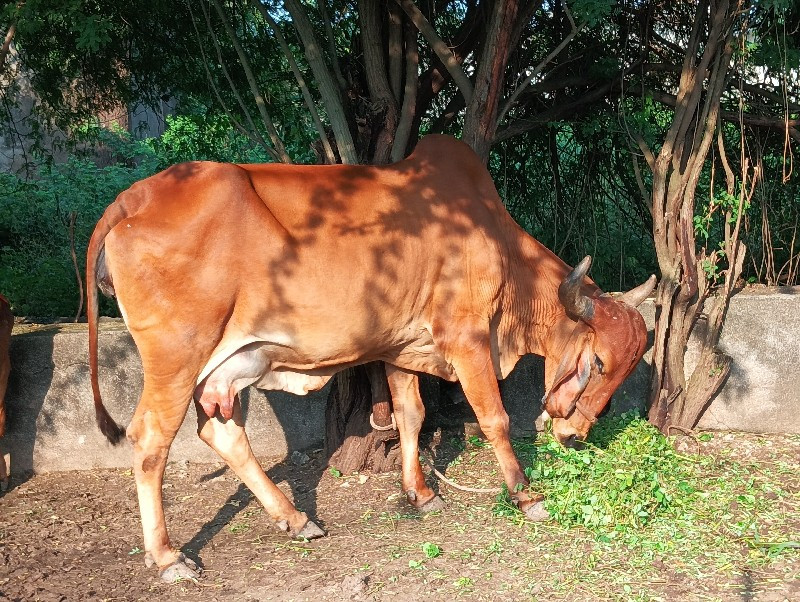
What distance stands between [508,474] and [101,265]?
7.52 feet

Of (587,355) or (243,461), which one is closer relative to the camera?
(243,461)

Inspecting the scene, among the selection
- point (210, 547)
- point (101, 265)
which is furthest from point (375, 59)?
point (210, 547)

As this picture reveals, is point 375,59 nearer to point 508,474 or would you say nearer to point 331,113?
point 331,113

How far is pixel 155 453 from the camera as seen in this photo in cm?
439

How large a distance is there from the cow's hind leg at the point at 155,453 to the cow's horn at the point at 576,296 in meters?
1.97

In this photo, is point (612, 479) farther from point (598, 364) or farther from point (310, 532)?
point (310, 532)

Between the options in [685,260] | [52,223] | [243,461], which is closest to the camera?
[243,461]

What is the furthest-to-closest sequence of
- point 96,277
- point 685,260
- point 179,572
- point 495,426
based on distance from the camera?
point 685,260 < point 495,426 < point 96,277 < point 179,572

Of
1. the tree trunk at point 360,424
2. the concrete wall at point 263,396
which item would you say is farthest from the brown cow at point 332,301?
the concrete wall at point 263,396

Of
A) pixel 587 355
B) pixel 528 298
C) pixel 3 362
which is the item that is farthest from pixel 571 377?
pixel 3 362

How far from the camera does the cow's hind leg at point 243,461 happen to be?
15.6ft

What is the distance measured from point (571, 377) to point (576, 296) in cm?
49

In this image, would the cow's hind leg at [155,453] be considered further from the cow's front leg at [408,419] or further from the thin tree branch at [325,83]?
the thin tree branch at [325,83]

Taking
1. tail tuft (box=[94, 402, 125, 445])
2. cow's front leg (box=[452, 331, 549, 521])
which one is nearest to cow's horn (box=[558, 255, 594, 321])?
cow's front leg (box=[452, 331, 549, 521])
